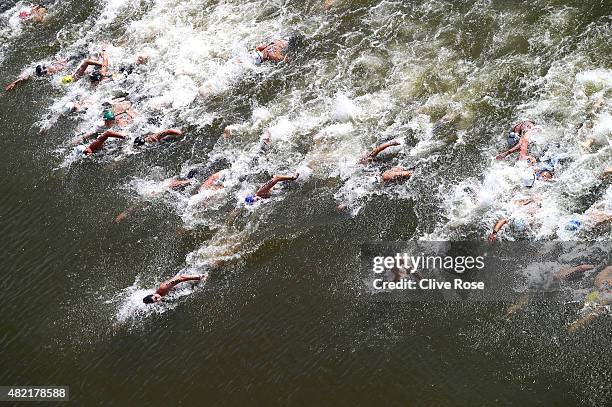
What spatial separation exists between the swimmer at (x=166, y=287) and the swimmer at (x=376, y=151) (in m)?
5.46

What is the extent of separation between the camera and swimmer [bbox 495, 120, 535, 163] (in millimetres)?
15633

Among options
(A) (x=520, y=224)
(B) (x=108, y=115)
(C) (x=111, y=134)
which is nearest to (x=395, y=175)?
(A) (x=520, y=224)

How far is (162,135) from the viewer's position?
18.8m

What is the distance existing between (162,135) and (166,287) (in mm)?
5881

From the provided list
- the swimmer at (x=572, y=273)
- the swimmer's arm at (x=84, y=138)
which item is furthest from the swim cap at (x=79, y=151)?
the swimmer at (x=572, y=273)

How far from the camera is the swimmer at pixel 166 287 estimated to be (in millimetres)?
14792

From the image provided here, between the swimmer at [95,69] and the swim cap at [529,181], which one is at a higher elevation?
the swimmer at [95,69]

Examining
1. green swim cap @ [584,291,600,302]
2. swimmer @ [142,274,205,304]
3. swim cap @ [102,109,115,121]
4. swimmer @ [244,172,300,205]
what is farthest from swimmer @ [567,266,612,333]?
swim cap @ [102,109,115,121]

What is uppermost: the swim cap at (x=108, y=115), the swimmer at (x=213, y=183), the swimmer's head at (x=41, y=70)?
the swimmer's head at (x=41, y=70)

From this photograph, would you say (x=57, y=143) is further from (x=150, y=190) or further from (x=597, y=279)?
(x=597, y=279)

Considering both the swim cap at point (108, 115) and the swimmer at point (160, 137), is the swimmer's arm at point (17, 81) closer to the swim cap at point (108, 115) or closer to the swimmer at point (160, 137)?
the swim cap at point (108, 115)

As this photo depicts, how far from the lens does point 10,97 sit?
2183 cm

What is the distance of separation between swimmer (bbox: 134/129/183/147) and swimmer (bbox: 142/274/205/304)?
5.56 meters

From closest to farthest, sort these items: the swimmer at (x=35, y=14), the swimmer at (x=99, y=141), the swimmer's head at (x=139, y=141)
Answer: the swimmer's head at (x=139, y=141), the swimmer at (x=99, y=141), the swimmer at (x=35, y=14)
